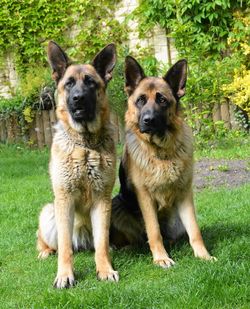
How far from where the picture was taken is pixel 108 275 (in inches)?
176

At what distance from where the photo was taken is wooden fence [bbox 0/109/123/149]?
13.9m

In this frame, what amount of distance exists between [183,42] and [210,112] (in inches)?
68.4

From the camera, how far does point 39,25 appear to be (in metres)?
14.5

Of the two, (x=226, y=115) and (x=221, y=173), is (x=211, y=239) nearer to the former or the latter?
(x=221, y=173)

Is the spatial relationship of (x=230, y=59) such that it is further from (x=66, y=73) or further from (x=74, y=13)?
(x=66, y=73)

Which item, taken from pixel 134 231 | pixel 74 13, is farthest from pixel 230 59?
pixel 134 231

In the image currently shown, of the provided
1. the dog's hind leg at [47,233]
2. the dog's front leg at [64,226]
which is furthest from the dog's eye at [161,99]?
the dog's hind leg at [47,233]

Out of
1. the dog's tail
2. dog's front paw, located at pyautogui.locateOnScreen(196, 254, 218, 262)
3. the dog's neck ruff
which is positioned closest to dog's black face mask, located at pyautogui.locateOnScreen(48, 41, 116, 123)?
the dog's neck ruff

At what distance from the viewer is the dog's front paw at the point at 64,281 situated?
14.1 ft

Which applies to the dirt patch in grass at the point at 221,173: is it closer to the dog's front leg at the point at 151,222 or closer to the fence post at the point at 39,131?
the dog's front leg at the point at 151,222

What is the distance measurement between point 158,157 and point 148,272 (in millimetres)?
989

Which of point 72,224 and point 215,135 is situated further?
point 215,135

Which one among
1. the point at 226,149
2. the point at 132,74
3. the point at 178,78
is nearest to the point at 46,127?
the point at 226,149

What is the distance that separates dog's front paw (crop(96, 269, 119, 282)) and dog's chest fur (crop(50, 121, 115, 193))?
65 centimetres
